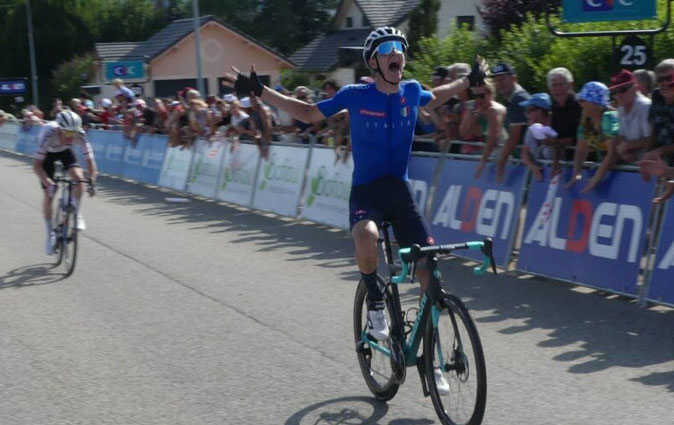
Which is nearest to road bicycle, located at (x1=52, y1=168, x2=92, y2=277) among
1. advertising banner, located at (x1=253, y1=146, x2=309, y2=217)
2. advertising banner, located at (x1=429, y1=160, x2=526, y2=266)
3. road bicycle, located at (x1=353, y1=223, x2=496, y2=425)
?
advertising banner, located at (x1=429, y1=160, x2=526, y2=266)

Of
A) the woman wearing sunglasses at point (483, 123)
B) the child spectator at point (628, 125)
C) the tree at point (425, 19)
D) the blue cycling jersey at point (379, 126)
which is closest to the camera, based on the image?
the blue cycling jersey at point (379, 126)

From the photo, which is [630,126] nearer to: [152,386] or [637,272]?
[637,272]

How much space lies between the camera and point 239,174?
56.1 ft

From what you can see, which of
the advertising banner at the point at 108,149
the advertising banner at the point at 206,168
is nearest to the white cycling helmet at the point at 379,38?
the advertising banner at the point at 206,168

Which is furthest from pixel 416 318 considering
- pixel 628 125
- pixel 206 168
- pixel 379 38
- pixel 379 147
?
pixel 206 168

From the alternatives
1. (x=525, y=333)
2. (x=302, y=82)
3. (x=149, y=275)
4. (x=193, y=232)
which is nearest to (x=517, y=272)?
(x=525, y=333)

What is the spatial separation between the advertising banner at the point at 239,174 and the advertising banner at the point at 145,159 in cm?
385

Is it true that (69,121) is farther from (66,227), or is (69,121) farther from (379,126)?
(379,126)

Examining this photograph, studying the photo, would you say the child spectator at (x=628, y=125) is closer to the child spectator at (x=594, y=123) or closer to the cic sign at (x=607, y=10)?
the child spectator at (x=594, y=123)

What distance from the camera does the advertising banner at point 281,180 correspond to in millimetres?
15012

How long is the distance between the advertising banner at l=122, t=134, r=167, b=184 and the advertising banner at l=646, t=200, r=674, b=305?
14232 mm

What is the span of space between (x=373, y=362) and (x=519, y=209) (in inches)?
178

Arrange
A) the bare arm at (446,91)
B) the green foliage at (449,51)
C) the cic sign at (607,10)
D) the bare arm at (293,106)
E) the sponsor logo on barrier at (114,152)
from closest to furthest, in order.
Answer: the bare arm at (293,106) → the bare arm at (446,91) → the cic sign at (607,10) → the green foliage at (449,51) → the sponsor logo on barrier at (114,152)

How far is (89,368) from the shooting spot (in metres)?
7.08
